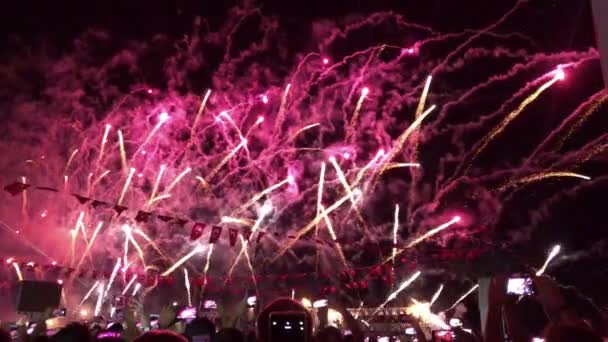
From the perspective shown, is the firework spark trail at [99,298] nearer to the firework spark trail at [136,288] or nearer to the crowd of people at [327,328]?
the firework spark trail at [136,288]

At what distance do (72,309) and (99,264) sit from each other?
4.00m

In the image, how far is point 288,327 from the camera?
9.44 ft

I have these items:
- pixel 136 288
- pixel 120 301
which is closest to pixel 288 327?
pixel 120 301

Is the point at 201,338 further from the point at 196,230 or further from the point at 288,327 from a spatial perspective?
the point at 196,230

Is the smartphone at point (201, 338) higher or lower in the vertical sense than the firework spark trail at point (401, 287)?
higher

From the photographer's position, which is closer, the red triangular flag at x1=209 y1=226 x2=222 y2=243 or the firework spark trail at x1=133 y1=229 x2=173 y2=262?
the red triangular flag at x1=209 y1=226 x2=222 y2=243

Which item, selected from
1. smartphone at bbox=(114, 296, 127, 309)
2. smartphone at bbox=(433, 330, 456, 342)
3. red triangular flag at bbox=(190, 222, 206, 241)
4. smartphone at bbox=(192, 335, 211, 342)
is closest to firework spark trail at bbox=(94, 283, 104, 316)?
smartphone at bbox=(114, 296, 127, 309)

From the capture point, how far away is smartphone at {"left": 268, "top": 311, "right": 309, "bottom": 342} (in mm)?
2873

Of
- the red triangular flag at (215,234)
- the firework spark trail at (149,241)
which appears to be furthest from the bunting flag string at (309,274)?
the red triangular flag at (215,234)

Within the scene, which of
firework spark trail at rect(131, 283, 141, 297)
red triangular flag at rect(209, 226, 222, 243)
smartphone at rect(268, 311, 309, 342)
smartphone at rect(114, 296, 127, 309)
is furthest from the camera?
firework spark trail at rect(131, 283, 141, 297)

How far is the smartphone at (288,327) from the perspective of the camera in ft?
9.43

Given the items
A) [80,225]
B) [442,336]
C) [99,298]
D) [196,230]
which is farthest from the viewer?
[99,298]

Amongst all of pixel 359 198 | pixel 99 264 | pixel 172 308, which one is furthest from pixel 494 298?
pixel 99 264

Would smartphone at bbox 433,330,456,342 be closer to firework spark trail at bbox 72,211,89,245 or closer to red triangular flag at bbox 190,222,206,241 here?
red triangular flag at bbox 190,222,206,241
